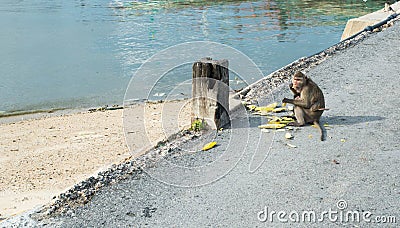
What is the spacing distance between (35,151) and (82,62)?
7943 mm

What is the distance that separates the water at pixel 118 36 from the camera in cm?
1418

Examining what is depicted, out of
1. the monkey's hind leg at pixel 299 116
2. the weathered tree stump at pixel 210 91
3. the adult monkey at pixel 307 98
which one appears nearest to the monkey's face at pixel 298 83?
the adult monkey at pixel 307 98

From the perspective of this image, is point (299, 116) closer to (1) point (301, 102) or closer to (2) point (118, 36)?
(1) point (301, 102)

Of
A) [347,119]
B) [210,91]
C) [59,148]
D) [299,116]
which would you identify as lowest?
[59,148]

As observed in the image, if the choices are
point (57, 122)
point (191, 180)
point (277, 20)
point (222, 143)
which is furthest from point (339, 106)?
point (277, 20)

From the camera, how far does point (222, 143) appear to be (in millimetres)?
6020

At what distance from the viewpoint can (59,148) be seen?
8.88 meters

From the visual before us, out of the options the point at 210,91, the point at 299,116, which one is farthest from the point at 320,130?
the point at 210,91

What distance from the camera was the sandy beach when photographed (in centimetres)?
677

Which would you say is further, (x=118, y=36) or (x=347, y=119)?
(x=118, y=36)

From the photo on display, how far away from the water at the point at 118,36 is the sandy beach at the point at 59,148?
1.92 meters

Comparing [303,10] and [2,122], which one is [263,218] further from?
[303,10]

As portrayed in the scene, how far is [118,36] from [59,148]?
1165 cm

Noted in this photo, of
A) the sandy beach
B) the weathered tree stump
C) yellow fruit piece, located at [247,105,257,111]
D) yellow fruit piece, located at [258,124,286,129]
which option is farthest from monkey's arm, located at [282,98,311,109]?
the sandy beach
